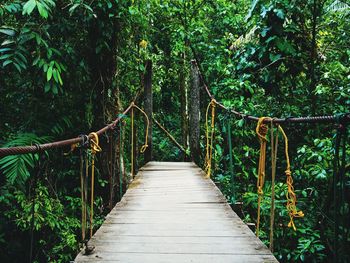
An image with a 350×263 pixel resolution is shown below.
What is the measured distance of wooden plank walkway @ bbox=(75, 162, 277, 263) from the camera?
5.30 feet

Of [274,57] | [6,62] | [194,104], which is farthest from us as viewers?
[194,104]

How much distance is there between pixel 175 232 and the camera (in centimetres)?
199

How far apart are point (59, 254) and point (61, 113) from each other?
4.44 feet

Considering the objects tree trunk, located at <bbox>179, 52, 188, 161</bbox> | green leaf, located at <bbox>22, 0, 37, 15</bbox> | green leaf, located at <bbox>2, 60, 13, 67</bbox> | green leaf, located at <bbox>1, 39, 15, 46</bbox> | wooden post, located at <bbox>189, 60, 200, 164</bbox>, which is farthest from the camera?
tree trunk, located at <bbox>179, 52, 188, 161</bbox>

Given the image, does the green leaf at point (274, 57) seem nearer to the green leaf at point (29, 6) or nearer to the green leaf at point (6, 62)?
the green leaf at point (29, 6)

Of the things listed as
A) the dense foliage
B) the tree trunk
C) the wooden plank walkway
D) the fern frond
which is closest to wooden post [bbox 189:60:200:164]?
the dense foliage

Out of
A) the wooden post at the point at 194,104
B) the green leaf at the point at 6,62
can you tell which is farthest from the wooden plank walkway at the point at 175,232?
the wooden post at the point at 194,104

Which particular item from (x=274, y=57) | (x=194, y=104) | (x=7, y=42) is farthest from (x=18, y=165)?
(x=194, y=104)

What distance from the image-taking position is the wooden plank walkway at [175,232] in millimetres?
1616

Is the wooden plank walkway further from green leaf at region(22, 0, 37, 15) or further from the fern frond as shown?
green leaf at region(22, 0, 37, 15)

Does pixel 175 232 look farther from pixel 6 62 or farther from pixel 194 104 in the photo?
pixel 194 104

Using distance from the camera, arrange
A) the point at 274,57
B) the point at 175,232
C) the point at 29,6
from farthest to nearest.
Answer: the point at 274,57 < the point at 29,6 < the point at 175,232

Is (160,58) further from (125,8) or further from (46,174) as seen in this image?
(46,174)

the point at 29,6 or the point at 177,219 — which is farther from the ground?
the point at 29,6
